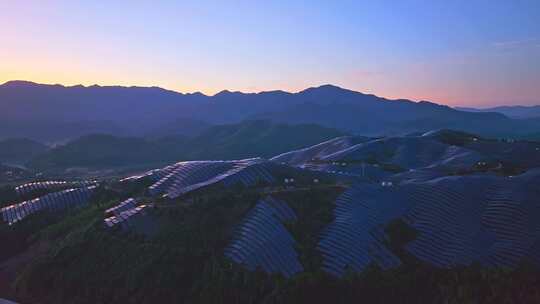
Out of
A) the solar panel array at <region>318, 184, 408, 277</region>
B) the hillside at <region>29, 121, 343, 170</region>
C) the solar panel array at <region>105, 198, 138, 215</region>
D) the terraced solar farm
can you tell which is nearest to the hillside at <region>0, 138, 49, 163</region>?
the hillside at <region>29, 121, 343, 170</region>

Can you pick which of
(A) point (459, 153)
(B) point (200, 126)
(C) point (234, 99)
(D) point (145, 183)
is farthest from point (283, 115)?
(D) point (145, 183)

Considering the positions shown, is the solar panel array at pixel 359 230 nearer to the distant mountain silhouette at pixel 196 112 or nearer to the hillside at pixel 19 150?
the hillside at pixel 19 150

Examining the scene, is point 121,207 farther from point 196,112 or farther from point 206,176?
point 196,112

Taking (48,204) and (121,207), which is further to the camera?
(48,204)

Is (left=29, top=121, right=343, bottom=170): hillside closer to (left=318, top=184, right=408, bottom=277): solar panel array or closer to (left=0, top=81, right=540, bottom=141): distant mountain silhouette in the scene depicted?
(left=0, top=81, right=540, bottom=141): distant mountain silhouette

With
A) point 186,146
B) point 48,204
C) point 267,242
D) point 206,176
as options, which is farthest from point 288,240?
point 186,146

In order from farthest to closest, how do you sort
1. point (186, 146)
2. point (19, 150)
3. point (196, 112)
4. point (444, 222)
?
point (196, 112) → point (186, 146) → point (19, 150) → point (444, 222)
